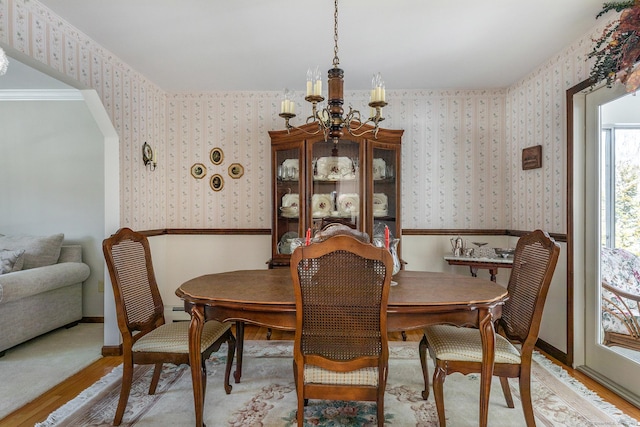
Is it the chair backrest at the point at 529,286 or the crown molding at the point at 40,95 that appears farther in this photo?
the crown molding at the point at 40,95

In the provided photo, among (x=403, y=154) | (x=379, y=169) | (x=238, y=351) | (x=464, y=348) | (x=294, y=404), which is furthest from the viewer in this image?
(x=403, y=154)

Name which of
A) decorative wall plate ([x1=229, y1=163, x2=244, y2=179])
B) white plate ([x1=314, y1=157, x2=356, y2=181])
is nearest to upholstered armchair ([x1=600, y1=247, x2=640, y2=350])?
white plate ([x1=314, y1=157, x2=356, y2=181])

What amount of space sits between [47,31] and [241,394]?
2572mm

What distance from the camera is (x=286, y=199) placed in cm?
340

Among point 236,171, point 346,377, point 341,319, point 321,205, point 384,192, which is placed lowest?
point 346,377

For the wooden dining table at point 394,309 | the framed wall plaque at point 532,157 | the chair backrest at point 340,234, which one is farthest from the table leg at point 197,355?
the framed wall plaque at point 532,157

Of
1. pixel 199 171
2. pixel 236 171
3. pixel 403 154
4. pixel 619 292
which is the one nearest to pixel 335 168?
pixel 403 154

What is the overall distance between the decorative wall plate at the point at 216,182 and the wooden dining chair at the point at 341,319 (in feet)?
8.24

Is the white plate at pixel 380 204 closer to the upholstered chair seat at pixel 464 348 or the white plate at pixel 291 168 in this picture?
the white plate at pixel 291 168

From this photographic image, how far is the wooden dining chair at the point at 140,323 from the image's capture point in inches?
73.5

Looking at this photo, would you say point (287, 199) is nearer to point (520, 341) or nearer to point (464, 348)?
point (464, 348)

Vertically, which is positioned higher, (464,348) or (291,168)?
(291,168)

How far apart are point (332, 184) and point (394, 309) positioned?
188cm

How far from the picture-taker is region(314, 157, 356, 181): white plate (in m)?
3.33
